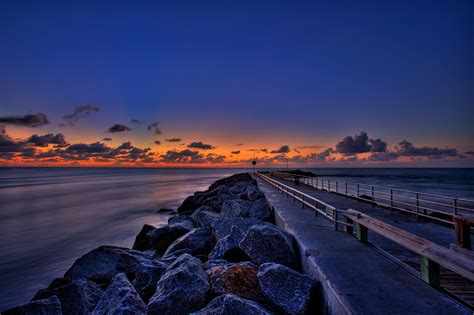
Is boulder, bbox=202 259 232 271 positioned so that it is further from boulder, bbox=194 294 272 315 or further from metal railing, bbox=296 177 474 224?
metal railing, bbox=296 177 474 224

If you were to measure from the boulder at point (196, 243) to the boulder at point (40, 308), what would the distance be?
3976 millimetres


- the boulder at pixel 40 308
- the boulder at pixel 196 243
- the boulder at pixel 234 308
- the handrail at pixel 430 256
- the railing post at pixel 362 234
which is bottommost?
the boulder at pixel 196 243

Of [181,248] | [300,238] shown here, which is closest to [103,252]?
[181,248]

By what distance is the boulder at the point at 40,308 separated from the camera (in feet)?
15.2

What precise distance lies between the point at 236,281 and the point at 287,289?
3.01 ft

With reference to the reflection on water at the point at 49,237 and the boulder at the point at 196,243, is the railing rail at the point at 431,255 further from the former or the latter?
the reflection on water at the point at 49,237

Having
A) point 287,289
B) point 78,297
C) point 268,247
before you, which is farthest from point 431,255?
point 78,297

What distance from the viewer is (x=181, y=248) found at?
8.85 meters

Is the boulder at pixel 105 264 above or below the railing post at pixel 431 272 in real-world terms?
below

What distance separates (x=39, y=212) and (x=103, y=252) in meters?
23.8

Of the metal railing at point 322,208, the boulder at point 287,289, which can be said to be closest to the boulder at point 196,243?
the metal railing at point 322,208

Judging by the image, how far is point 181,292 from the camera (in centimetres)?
441

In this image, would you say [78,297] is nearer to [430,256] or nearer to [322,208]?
[430,256]

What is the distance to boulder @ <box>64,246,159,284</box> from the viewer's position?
23.2 feet
